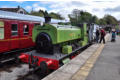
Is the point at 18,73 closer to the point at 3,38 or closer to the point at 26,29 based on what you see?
the point at 3,38

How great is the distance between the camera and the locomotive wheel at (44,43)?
17.8 ft

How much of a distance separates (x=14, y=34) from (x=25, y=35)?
964 millimetres

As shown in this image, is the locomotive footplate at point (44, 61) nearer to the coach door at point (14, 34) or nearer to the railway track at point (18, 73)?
the railway track at point (18, 73)

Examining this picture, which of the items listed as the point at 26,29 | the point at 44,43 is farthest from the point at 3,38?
the point at 44,43

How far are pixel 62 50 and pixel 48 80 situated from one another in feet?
7.87

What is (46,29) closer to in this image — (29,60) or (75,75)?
(29,60)

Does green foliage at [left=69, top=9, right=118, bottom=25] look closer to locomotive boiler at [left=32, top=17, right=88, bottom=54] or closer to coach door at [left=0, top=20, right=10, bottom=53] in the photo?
coach door at [left=0, top=20, right=10, bottom=53]

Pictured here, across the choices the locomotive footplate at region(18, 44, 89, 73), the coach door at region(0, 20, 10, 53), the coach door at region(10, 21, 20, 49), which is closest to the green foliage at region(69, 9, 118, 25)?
the coach door at region(10, 21, 20, 49)

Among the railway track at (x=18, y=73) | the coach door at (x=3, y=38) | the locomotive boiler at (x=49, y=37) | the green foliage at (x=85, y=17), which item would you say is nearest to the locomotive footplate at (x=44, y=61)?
the locomotive boiler at (x=49, y=37)

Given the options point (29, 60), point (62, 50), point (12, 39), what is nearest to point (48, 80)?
point (29, 60)

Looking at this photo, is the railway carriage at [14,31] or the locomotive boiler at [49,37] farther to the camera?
the railway carriage at [14,31]

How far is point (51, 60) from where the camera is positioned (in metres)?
4.93

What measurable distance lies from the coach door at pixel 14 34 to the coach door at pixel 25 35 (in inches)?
13.8

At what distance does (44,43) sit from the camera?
18.3ft
